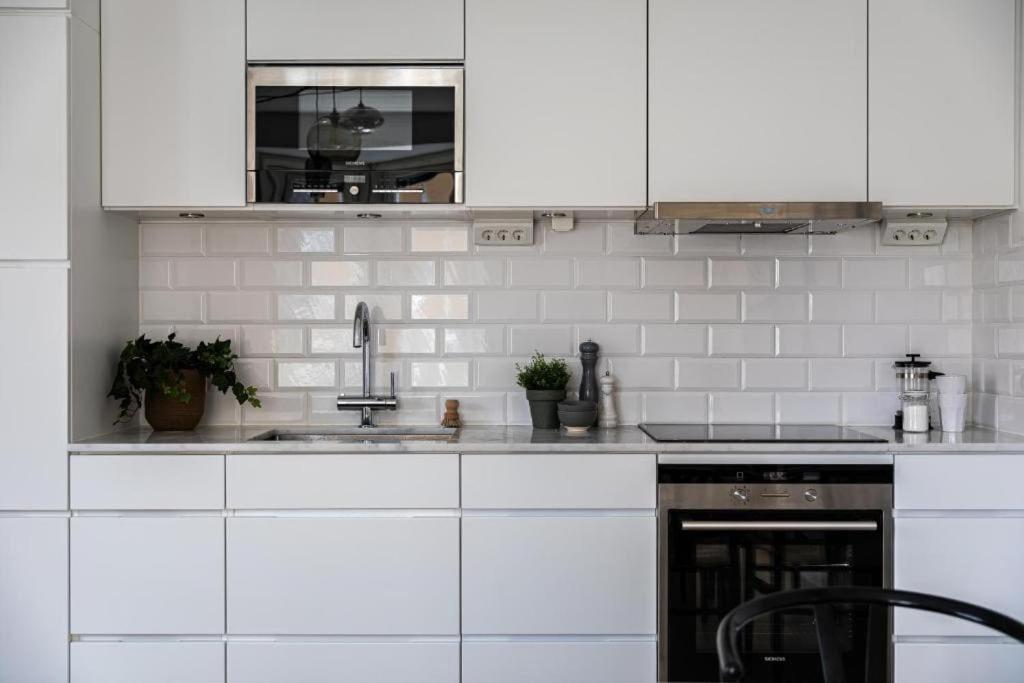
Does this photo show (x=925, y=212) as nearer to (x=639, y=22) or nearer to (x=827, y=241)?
(x=827, y=241)

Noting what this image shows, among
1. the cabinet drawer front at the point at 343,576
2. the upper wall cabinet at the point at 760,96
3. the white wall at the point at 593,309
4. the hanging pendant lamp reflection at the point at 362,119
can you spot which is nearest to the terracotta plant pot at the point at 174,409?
the white wall at the point at 593,309

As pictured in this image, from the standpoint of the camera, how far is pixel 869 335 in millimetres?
2996

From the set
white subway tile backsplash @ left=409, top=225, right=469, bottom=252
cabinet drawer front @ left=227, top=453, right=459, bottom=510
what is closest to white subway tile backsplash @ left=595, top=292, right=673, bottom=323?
white subway tile backsplash @ left=409, top=225, right=469, bottom=252

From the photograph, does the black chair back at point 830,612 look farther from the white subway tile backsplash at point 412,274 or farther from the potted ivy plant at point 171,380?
the potted ivy plant at point 171,380

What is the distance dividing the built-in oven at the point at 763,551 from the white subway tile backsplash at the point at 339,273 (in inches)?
54.3

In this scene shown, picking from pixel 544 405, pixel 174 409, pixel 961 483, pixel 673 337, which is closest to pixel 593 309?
pixel 673 337

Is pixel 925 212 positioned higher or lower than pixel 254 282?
higher

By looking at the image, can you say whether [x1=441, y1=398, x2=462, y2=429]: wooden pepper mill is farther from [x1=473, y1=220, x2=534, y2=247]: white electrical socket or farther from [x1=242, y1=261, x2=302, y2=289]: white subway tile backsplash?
[x1=242, y1=261, x2=302, y2=289]: white subway tile backsplash

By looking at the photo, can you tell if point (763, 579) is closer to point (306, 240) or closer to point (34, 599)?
point (306, 240)

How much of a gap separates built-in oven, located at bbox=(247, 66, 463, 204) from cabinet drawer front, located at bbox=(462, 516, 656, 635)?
1.15 m

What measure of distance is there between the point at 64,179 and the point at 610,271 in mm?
1919

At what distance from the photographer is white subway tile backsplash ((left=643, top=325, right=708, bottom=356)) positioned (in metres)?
3.01

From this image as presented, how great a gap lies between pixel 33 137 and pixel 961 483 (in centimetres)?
319

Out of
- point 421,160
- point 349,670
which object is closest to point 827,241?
point 421,160
